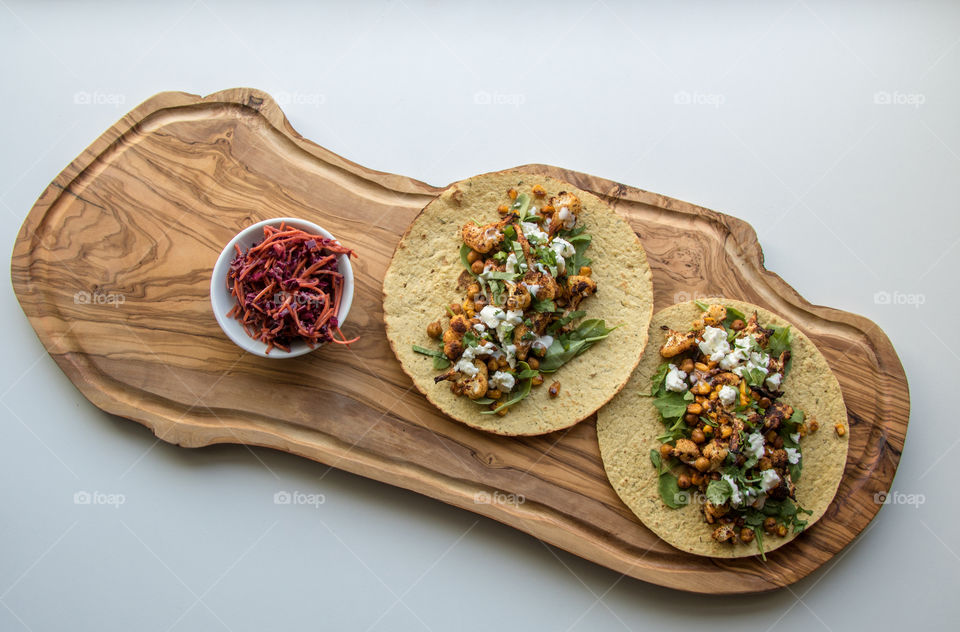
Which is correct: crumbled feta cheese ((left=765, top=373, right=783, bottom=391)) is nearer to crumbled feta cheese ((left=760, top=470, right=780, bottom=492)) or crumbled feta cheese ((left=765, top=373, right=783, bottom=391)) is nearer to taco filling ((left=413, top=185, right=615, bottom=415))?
crumbled feta cheese ((left=760, top=470, right=780, bottom=492))

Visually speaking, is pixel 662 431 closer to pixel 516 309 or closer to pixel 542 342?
pixel 542 342

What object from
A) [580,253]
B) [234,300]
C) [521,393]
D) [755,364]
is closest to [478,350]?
[521,393]

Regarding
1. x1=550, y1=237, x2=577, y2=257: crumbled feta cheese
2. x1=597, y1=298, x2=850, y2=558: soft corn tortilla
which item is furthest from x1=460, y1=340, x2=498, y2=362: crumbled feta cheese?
x1=597, y1=298, x2=850, y2=558: soft corn tortilla

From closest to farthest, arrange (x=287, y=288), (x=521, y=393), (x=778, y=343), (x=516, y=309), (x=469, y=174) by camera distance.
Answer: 1. (x=287, y=288)
2. (x=516, y=309)
3. (x=521, y=393)
4. (x=778, y=343)
5. (x=469, y=174)

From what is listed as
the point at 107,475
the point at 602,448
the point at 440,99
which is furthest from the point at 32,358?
the point at 602,448

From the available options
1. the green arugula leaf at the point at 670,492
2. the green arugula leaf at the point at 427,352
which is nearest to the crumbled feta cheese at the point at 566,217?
the green arugula leaf at the point at 427,352

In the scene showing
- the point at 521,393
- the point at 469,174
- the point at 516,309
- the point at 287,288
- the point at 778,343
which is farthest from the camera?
the point at 469,174

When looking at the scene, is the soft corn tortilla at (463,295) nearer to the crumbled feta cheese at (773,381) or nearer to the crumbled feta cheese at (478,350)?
the crumbled feta cheese at (478,350)
